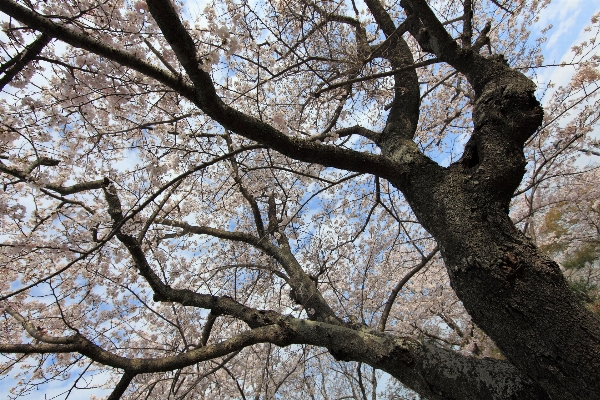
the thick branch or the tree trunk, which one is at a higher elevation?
the thick branch

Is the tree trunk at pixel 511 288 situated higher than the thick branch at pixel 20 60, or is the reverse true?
the thick branch at pixel 20 60

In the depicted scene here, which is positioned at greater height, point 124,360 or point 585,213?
point 585,213

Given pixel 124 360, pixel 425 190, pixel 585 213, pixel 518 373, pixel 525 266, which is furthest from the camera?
pixel 585 213

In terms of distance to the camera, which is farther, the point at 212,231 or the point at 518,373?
the point at 212,231

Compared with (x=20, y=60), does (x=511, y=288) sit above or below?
below

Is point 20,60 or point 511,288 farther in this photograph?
point 20,60

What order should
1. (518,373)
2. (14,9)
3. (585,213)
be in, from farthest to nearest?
(585,213) → (518,373) → (14,9)

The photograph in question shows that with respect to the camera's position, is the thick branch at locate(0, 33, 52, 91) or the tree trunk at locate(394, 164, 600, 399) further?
the thick branch at locate(0, 33, 52, 91)

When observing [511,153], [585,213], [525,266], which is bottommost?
[525,266]

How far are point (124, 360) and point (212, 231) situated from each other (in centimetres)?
222

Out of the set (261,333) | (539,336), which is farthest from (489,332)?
(261,333)

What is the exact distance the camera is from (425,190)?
221cm

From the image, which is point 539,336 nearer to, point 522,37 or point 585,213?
point 522,37

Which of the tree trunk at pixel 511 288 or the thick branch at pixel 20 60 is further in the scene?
the thick branch at pixel 20 60
